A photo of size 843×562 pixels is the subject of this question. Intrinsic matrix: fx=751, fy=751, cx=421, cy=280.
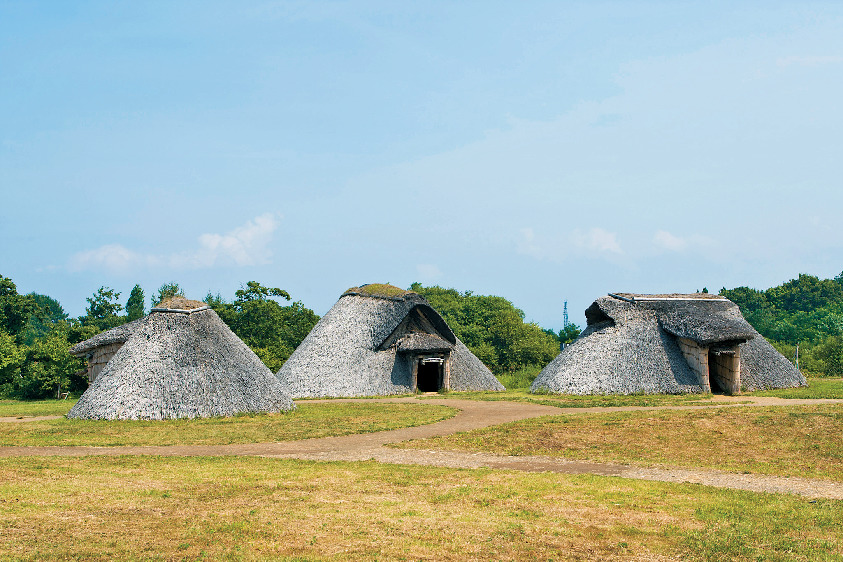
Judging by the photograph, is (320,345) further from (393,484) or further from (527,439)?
(393,484)

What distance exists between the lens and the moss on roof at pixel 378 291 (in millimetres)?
38906

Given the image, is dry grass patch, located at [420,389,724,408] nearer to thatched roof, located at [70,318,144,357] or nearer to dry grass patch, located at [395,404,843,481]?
dry grass patch, located at [395,404,843,481]

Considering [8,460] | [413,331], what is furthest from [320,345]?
[8,460]

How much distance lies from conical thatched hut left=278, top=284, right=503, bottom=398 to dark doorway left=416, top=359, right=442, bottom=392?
183mm

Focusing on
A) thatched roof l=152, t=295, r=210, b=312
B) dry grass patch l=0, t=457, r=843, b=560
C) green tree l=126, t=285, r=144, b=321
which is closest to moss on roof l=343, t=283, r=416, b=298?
thatched roof l=152, t=295, r=210, b=312

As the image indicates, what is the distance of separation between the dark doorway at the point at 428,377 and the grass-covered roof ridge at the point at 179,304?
14757 millimetres

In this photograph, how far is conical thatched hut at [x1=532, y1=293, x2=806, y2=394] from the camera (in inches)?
1241

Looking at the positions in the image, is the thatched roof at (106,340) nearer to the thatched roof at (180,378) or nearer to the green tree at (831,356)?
the thatched roof at (180,378)

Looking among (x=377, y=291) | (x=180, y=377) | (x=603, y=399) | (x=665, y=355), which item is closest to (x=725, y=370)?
(x=665, y=355)

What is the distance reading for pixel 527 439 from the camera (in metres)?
18.1

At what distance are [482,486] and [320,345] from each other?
25276mm

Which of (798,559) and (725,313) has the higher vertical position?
(725,313)

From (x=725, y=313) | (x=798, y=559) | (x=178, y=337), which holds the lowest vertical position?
(x=798, y=559)

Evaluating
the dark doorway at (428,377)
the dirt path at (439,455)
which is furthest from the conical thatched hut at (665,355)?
the dirt path at (439,455)
